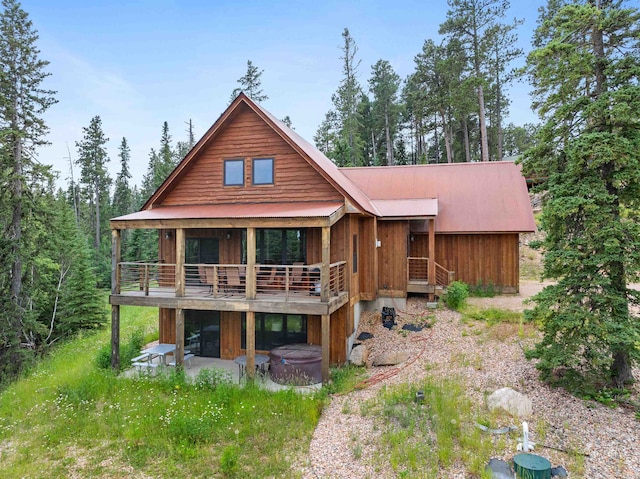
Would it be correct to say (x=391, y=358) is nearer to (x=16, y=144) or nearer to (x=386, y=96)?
(x=16, y=144)

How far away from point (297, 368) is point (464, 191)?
39.3 feet

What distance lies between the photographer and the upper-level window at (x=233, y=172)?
1190 cm

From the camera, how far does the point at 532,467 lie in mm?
5160

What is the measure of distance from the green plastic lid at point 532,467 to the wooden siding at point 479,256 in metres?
11.2

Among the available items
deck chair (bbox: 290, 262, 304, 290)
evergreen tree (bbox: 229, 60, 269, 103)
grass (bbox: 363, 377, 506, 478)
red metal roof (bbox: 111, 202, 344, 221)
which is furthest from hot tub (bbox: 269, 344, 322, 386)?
evergreen tree (bbox: 229, 60, 269, 103)

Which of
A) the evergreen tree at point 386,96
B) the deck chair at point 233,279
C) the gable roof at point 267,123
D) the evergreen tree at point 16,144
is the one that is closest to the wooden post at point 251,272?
the deck chair at point 233,279

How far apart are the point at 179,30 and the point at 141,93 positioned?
1137 centimetres

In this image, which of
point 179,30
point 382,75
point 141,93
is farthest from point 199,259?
point 382,75

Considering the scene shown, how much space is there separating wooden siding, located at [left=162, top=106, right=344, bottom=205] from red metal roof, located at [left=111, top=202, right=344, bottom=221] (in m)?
0.30

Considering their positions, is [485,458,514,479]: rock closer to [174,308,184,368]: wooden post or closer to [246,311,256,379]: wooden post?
[246,311,256,379]: wooden post

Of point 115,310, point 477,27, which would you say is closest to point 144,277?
point 115,310

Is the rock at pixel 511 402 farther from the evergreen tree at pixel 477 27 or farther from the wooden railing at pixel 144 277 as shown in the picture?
the evergreen tree at pixel 477 27

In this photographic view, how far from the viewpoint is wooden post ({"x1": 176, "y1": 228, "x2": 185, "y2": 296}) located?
10.4m

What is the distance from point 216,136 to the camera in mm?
11945
